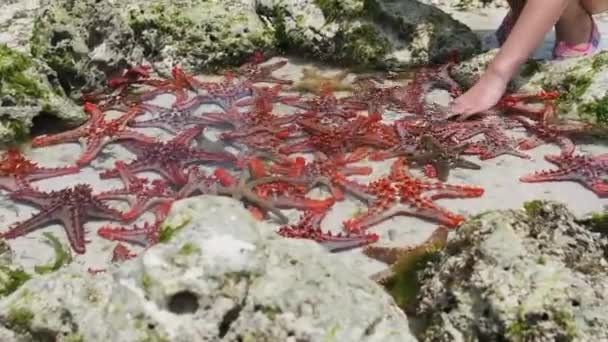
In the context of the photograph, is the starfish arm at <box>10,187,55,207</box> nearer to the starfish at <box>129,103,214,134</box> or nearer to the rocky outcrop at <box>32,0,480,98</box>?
the starfish at <box>129,103,214,134</box>

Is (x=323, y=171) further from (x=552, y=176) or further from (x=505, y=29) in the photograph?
(x=505, y=29)

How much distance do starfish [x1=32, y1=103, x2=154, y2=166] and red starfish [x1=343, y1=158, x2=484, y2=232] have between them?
1.61 metres

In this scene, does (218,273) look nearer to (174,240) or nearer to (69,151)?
(174,240)

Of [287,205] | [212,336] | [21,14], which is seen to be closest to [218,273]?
[212,336]

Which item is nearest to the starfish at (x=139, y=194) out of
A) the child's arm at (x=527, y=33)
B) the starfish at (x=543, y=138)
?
the starfish at (x=543, y=138)

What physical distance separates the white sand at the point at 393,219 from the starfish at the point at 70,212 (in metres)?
0.08

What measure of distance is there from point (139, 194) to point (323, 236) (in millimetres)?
1155

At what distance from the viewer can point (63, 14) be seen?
6043mm

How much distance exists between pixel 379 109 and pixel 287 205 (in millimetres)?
1505

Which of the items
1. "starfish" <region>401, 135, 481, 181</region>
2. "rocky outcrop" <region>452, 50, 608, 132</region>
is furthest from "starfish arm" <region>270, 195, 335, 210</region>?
"rocky outcrop" <region>452, 50, 608, 132</region>

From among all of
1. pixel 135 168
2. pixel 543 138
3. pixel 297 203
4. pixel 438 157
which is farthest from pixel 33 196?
pixel 543 138

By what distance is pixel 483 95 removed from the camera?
5.43 metres

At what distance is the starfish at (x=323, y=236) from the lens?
3854 millimetres

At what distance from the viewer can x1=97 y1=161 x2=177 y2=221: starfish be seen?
420 cm
